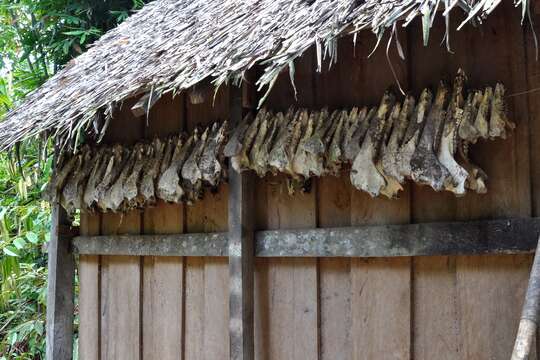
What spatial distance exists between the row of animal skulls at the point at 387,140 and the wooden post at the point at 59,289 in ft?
5.39

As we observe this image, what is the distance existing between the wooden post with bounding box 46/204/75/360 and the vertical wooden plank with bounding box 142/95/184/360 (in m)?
0.68

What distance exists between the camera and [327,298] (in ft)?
7.85

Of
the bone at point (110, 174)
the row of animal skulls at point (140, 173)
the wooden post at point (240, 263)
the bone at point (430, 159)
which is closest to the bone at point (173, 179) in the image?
the row of animal skulls at point (140, 173)

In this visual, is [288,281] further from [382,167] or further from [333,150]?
[382,167]

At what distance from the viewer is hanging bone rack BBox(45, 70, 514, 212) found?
6.15 ft

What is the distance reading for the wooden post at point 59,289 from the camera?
3.62 m

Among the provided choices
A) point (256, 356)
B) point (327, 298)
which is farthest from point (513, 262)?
point (256, 356)

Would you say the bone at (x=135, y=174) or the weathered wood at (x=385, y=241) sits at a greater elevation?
the bone at (x=135, y=174)

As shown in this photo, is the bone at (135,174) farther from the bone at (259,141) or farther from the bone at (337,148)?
the bone at (337,148)

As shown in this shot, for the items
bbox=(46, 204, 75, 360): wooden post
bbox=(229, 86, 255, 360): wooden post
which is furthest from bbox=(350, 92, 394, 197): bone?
bbox=(46, 204, 75, 360): wooden post

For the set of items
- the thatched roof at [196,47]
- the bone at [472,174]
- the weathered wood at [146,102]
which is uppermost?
the thatched roof at [196,47]

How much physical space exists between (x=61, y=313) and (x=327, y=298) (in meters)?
1.92

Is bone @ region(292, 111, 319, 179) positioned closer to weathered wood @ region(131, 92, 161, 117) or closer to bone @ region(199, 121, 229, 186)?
bone @ region(199, 121, 229, 186)

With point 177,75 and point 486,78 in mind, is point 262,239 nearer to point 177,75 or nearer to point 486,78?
point 177,75
